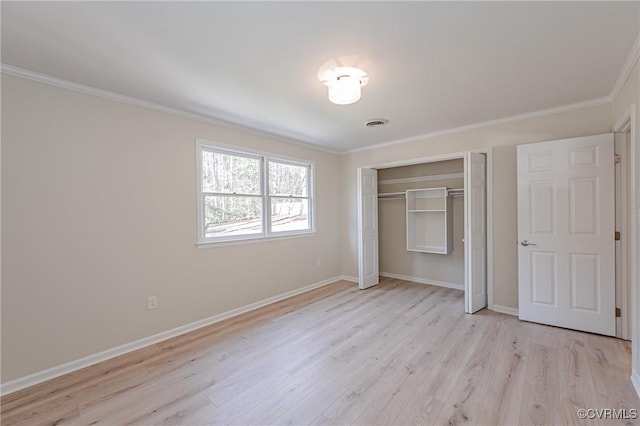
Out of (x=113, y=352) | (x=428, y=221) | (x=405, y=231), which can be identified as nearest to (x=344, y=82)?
(x=113, y=352)

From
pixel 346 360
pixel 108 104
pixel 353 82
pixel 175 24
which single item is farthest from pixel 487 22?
pixel 108 104

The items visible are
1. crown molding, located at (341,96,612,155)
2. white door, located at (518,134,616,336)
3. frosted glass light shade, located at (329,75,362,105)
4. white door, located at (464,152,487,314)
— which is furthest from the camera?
white door, located at (464,152,487,314)

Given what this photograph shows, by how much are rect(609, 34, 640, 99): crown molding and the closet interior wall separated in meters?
1.98

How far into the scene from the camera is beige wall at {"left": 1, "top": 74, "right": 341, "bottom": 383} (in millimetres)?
2240

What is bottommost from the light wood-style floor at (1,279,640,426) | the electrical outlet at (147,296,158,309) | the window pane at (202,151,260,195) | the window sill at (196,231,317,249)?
the light wood-style floor at (1,279,640,426)

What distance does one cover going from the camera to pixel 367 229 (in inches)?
194

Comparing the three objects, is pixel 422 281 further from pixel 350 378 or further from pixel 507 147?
pixel 350 378

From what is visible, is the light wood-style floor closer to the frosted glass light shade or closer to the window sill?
the window sill

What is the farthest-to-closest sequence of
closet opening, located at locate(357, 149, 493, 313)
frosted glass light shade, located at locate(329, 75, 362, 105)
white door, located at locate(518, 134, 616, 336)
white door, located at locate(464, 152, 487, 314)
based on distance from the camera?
1. closet opening, located at locate(357, 149, 493, 313)
2. white door, located at locate(464, 152, 487, 314)
3. white door, located at locate(518, 134, 616, 336)
4. frosted glass light shade, located at locate(329, 75, 362, 105)

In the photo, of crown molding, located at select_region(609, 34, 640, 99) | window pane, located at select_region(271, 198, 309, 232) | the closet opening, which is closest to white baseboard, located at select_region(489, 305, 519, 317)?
the closet opening

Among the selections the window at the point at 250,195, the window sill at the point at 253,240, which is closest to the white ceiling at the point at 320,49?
the window at the point at 250,195

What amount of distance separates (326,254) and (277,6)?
4.10m

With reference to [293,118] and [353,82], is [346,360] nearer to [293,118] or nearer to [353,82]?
[353,82]

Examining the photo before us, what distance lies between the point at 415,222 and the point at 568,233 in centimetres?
229
